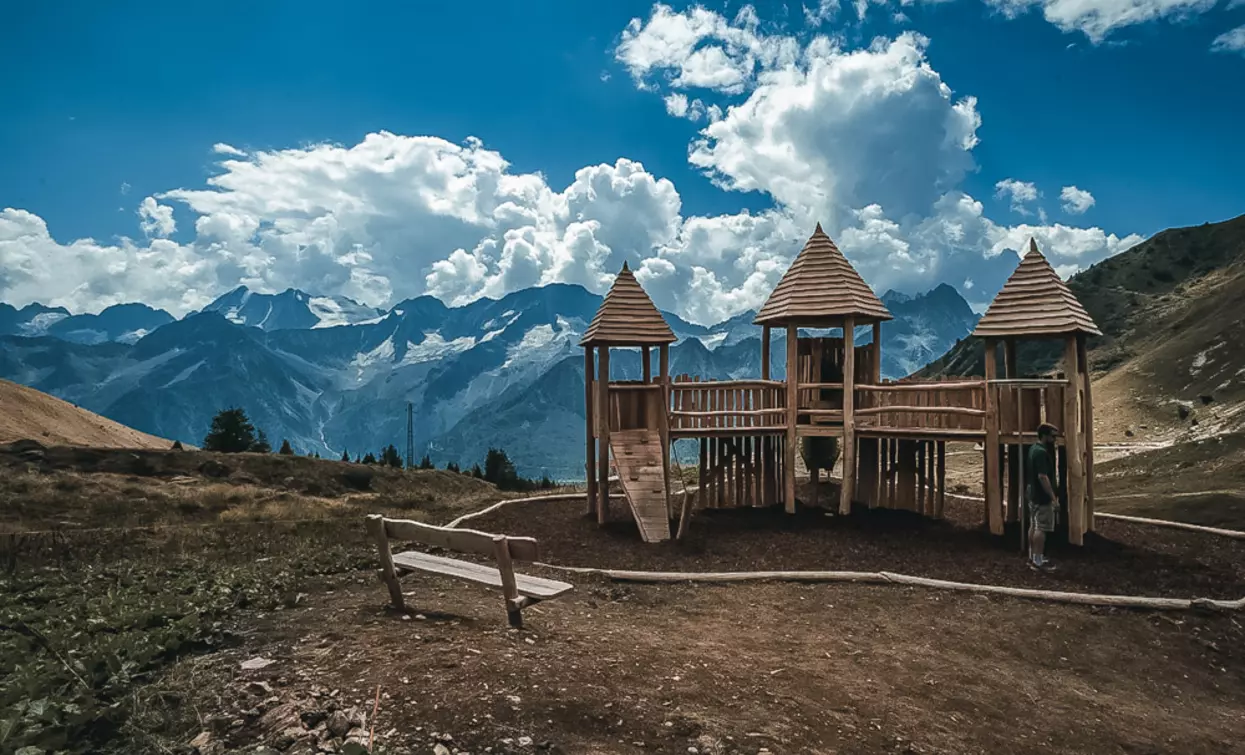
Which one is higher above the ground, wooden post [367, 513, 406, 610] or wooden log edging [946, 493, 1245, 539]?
wooden post [367, 513, 406, 610]

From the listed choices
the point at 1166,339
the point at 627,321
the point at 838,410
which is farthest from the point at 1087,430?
the point at 1166,339

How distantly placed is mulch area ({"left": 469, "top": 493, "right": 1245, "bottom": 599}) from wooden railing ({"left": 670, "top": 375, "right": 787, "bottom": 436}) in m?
1.73

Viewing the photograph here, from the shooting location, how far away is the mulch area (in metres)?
10.9

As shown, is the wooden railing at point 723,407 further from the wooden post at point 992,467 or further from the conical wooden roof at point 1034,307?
the conical wooden roof at point 1034,307

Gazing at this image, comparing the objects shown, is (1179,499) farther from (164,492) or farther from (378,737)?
(164,492)

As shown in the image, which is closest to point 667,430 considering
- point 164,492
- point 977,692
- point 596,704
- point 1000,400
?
point 1000,400

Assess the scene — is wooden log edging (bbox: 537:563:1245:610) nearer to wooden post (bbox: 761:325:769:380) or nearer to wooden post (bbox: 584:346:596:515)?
wooden post (bbox: 584:346:596:515)

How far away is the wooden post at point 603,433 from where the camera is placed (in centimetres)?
1495

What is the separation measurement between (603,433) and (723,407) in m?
2.43

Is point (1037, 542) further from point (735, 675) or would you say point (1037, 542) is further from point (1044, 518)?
point (735, 675)

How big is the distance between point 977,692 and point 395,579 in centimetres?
540

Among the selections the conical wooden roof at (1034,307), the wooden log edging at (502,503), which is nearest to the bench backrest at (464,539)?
the wooden log edging at (502,503)

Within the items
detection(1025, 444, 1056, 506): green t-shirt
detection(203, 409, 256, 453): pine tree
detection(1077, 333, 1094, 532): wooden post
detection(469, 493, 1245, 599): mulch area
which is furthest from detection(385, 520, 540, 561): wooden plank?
detection(203, 409, 256, 453): pine tree

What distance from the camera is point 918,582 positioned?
1024cm
